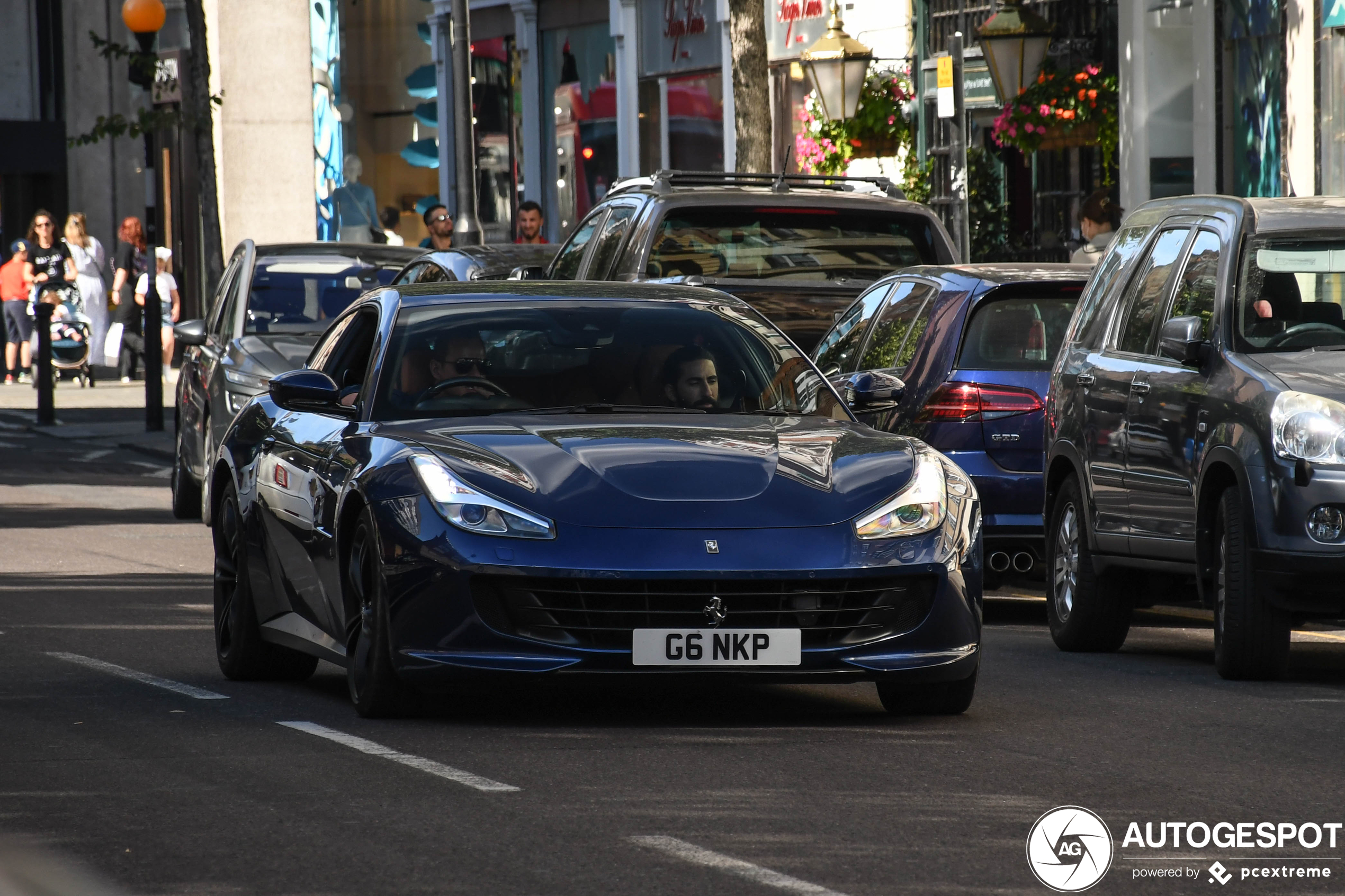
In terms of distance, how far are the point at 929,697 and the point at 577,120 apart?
2938 cm

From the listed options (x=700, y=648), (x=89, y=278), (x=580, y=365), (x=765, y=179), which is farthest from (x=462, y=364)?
(x=89, y=278)

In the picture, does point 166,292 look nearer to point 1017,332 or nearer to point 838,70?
point 838,70

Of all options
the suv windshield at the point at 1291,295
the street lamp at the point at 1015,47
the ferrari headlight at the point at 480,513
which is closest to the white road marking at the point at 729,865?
the ferrari headlight at the point at 480,513

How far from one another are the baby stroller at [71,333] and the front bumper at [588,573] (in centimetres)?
2819

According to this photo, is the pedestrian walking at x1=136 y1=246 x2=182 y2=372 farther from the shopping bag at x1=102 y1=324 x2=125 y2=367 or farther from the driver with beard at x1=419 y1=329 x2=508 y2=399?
the driver with beard at x1=419 y1=329 x2=508 y2=399

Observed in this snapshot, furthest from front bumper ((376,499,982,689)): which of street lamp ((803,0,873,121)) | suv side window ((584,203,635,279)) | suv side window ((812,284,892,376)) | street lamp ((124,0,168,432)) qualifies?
street lamp ((124,0,168,432))

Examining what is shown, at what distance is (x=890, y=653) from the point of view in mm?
8328

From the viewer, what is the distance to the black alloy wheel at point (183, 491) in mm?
18734

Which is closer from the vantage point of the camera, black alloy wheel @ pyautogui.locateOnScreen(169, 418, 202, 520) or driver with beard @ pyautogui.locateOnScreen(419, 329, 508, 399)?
driver with beard @ pyautogui.locateOnScreen(419, 329, 508, 399)

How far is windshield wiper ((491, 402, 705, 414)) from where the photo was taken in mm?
9125

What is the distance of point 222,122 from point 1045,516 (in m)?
29.7

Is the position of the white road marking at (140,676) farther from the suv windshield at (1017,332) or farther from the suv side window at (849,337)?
the suv windshield at (1017,332)

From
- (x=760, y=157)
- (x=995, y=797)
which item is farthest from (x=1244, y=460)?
(x=760, y=157)

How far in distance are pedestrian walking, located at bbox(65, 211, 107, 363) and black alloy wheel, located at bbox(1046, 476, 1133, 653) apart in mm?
26382
